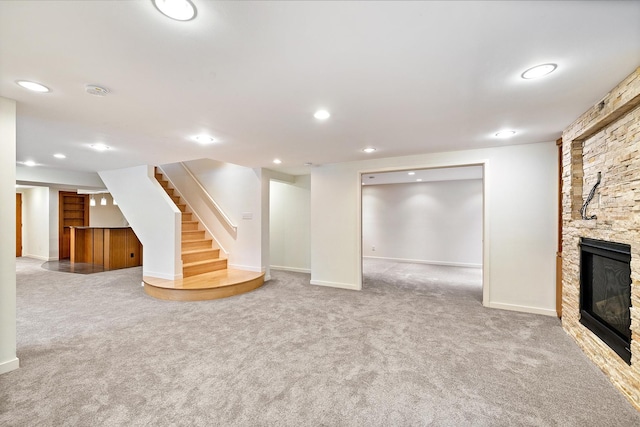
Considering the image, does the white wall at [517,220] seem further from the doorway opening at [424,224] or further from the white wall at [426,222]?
the white wall at [426,222]

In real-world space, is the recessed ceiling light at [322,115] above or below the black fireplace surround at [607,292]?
above

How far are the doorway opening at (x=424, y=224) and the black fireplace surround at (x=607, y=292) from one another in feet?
11.1

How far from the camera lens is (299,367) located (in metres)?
2.33

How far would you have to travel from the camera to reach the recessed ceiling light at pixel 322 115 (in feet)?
8.32

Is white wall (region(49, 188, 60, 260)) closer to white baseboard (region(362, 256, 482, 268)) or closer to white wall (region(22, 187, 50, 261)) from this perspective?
white wall (region(22, 187, 50, 261))

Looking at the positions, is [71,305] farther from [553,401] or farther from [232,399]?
[553,401]

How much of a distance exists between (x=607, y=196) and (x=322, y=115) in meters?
2.57

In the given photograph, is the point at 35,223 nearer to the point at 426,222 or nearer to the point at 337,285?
the point at 337,285

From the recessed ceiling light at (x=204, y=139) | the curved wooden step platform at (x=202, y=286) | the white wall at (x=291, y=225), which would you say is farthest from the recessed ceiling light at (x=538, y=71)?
the white wall at (x=291, y=225)

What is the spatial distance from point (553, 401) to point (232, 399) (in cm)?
223

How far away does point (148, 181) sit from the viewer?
4.96m

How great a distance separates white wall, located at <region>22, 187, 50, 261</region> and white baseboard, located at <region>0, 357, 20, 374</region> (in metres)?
8.15

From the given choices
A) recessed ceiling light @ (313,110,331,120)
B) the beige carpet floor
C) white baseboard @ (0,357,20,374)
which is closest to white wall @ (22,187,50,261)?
the beige carpet floor

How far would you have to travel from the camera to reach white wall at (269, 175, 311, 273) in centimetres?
652
